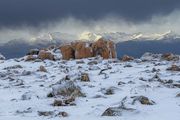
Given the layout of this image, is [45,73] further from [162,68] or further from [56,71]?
[162,68]

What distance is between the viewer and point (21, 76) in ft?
119

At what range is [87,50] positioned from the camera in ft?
188

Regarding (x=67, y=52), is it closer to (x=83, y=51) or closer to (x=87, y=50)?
(x=83, y=51)

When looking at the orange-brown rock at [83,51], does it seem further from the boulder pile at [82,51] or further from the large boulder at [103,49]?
the large boulder at [103,49]

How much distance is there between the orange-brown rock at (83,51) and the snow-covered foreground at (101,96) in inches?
793

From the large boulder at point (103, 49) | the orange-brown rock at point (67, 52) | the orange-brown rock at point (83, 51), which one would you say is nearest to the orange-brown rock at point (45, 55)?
the orange-brown rock at point (67, 52)

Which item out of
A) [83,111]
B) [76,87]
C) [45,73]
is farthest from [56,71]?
[83,111]

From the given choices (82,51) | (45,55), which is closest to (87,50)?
(82,51)

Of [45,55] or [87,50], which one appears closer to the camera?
[45,55]

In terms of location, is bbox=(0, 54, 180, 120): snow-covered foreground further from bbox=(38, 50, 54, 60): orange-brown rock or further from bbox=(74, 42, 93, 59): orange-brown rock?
bbox=(74, 42, 93, 59): orange-brown rock

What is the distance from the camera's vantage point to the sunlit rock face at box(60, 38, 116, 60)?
2247 inches

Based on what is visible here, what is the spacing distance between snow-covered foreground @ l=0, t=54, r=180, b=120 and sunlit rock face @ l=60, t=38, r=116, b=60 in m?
20.4

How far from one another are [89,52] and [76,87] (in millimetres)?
31257

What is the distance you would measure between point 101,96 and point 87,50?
32.2 meters
